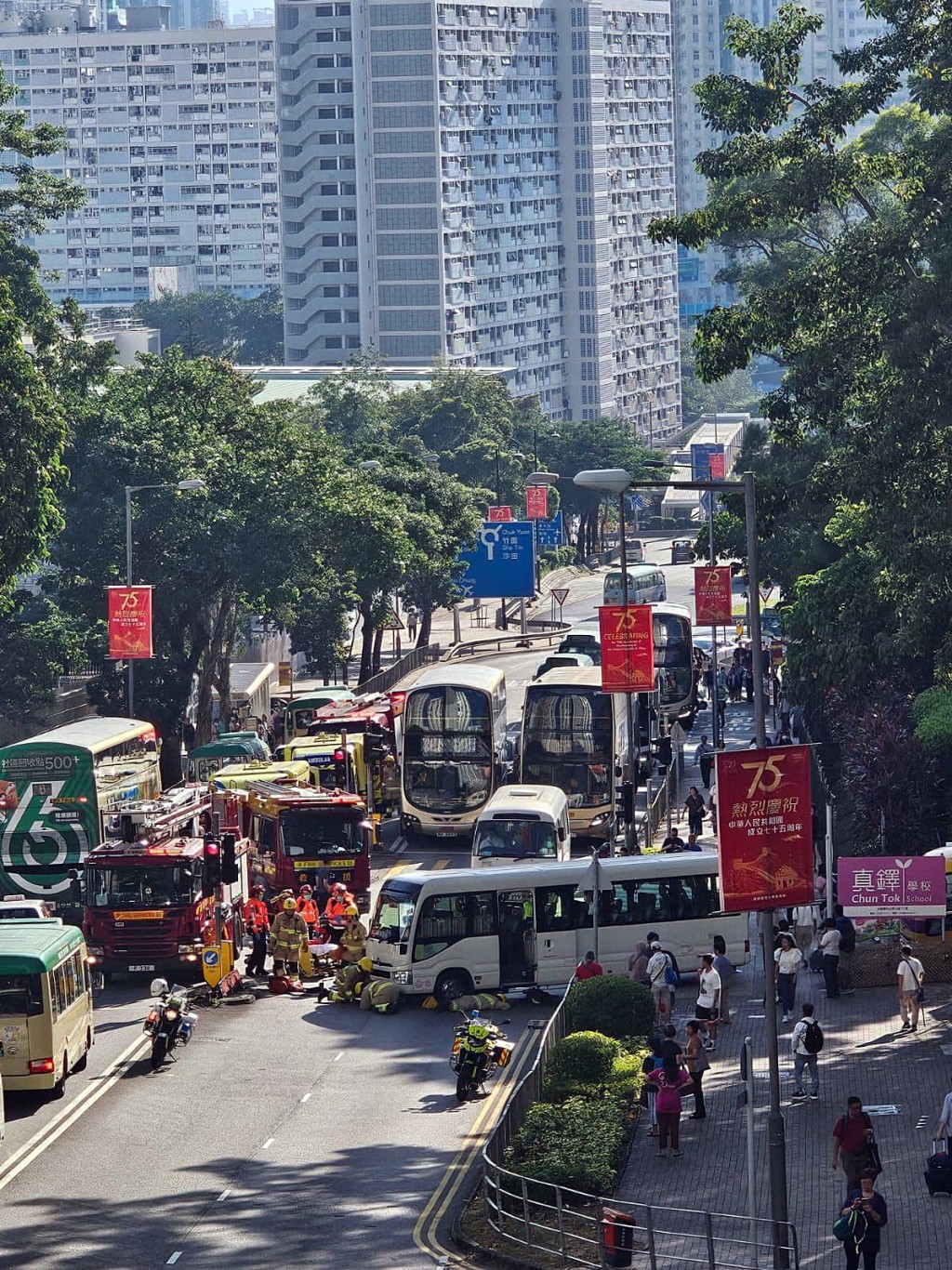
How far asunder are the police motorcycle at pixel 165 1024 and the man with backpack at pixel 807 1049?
8.86 m

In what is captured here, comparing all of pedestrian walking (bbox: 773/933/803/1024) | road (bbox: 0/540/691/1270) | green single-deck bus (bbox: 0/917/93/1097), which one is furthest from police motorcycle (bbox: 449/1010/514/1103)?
green single-deck bus (bbox: 0/917/93/1097)

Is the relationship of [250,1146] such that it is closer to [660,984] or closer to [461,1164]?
[461,1164]

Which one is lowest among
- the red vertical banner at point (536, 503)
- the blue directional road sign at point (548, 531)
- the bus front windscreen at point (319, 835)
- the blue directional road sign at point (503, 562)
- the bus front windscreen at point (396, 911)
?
the bus front windscreen at point (396, 911)

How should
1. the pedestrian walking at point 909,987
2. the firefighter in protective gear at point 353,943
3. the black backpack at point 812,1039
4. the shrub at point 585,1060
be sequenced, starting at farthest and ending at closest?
1. the firefighter in protective gear at point 353,943
2. the pedestrian walking at point 909,987
3. the shrub at point 585,1060
4. the black backpack at point 812,1039

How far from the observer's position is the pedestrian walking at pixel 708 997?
3256cm

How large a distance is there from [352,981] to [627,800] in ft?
41.1

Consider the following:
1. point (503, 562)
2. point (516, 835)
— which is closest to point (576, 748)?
point (516, 835)

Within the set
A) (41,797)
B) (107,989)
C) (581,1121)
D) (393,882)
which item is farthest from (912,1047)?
(41,797)

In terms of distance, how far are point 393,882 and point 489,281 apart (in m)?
157

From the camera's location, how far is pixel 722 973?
115ft

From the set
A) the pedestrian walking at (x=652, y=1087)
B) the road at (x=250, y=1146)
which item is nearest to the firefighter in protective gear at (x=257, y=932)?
the road at (x=250, y=1146)

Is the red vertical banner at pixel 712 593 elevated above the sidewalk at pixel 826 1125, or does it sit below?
above

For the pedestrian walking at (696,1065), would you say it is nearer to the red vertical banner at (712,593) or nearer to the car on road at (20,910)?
the car on road at (20,910)

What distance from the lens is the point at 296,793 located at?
44.4m
